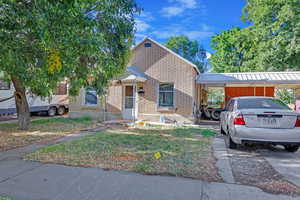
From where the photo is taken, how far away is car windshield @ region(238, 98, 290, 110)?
18.4 feet

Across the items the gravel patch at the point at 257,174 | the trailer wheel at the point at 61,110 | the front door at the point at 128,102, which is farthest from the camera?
the trailer wheel at the point at 61,110

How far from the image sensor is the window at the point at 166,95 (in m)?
12.0

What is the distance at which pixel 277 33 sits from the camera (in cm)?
1702

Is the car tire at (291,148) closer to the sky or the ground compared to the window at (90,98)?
closer to the ground

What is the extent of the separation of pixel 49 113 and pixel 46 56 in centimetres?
1181

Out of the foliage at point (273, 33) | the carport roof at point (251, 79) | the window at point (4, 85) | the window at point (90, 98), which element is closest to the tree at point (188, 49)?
the foliage at point (273, 33)

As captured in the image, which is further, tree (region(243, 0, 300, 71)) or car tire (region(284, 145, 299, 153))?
tree (region(243, 0, 300, 71))

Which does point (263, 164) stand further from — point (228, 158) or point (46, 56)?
point (46, 56)

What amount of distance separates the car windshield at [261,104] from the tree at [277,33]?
1280 cm

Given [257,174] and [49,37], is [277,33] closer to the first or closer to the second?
[257,174]

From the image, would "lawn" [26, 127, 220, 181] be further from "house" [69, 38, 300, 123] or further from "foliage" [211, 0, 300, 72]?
"foliage" [211, 0, 300, 72]

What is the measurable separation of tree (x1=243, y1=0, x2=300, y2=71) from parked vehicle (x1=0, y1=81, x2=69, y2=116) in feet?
59.9

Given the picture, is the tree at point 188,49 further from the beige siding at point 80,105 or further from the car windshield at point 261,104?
the car windshield at point 261,104

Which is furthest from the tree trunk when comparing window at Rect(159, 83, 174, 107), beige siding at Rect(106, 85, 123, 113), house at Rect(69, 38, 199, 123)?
window at Rect(159, 83, 174, 107)
